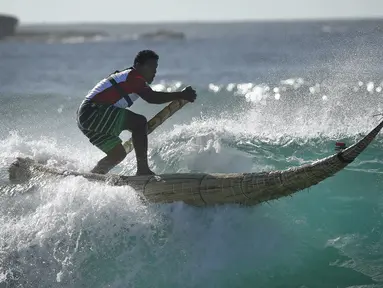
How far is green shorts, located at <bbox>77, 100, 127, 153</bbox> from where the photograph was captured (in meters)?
7.34

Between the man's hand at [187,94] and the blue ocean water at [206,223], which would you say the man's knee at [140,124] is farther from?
the blue ocean water at [206,223]

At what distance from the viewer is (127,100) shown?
7324 millimetres

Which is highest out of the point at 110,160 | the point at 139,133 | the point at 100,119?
the point at 100,119

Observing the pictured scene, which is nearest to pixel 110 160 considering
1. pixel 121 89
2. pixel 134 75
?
pixel 121 89

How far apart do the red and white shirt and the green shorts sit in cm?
7

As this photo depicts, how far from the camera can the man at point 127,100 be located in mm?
7070

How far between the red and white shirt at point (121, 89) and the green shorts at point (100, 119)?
70mm

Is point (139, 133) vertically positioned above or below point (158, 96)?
below

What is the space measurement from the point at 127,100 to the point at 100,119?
0.39m

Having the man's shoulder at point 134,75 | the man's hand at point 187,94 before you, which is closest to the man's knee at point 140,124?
the man's shoulder at point 134,75

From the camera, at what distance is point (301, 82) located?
17391 millimetres

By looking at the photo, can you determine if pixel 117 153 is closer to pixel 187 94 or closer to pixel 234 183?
pixel 187 94

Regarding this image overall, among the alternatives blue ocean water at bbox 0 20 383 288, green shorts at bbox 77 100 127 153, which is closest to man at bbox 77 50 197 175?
green shorts at bbox 77 100 127 153

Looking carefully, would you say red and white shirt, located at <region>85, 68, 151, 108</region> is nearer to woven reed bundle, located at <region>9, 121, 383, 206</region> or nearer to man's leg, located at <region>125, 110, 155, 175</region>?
man's leg, located at <region>125, 110, 155, 175</region>
